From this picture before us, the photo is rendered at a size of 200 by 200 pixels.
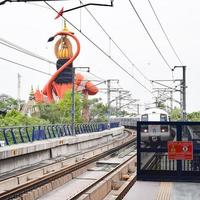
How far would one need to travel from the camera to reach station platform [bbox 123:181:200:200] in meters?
9.55

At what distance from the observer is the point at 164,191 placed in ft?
33.5

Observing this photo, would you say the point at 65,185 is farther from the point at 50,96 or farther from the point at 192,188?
the point at 50,96

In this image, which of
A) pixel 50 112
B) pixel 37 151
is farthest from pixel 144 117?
pixel 50 112

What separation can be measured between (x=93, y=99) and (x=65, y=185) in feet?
280

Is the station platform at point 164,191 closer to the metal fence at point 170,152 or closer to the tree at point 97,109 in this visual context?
the metal fence at point 170,152

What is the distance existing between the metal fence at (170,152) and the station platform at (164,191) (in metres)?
0.27

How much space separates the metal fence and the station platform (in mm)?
268

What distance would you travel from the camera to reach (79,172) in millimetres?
20672

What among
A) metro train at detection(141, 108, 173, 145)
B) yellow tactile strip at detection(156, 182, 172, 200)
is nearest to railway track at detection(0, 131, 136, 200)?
metro train at detection(141, 108, 173, 145)

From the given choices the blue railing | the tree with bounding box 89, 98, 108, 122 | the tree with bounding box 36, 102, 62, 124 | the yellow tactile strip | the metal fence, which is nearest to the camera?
the yellow tactile strip

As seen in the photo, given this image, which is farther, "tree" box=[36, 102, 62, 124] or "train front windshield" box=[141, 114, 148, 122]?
"tree" box=[36, 102, 62, 124]

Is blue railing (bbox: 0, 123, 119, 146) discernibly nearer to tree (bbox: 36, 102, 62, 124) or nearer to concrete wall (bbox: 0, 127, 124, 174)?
concrete wall (bbox: 0, 127, 124, 174)

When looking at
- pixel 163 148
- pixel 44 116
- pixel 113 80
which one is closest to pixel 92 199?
pixel 163 148

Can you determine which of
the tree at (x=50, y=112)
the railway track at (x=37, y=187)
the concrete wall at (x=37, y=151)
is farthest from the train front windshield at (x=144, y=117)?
the tree at (x=50, y=112)
